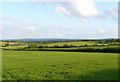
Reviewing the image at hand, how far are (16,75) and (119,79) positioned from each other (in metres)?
8.53

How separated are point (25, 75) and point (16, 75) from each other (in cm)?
77

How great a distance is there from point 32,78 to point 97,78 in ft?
17.0

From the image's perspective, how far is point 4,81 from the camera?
20312 mm

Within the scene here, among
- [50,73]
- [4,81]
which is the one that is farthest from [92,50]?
[4,81]

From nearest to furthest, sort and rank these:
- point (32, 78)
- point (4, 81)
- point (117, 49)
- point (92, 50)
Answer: point (4, 81) < point (32, 78) < point (117, 49) < point (92, 50)

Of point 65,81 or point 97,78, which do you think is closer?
point 65,81

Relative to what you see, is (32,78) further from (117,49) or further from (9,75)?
(117,49)

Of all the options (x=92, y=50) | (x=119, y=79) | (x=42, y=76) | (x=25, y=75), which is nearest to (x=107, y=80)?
(x=119, y=79)

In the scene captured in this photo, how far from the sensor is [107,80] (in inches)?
829

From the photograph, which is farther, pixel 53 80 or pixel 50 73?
pixel 50 73

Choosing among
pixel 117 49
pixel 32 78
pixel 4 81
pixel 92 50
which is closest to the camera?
pixel 4 81

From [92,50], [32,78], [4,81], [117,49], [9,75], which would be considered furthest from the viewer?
[92,50]

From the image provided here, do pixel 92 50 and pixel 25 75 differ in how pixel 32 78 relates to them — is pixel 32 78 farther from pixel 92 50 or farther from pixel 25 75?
pixel 92 50

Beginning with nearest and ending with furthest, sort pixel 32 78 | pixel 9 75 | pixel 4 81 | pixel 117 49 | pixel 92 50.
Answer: pixel 4 81 < pixel 32 78 < pixel 9 75 < pixel 117 49 < pixel 92 50
